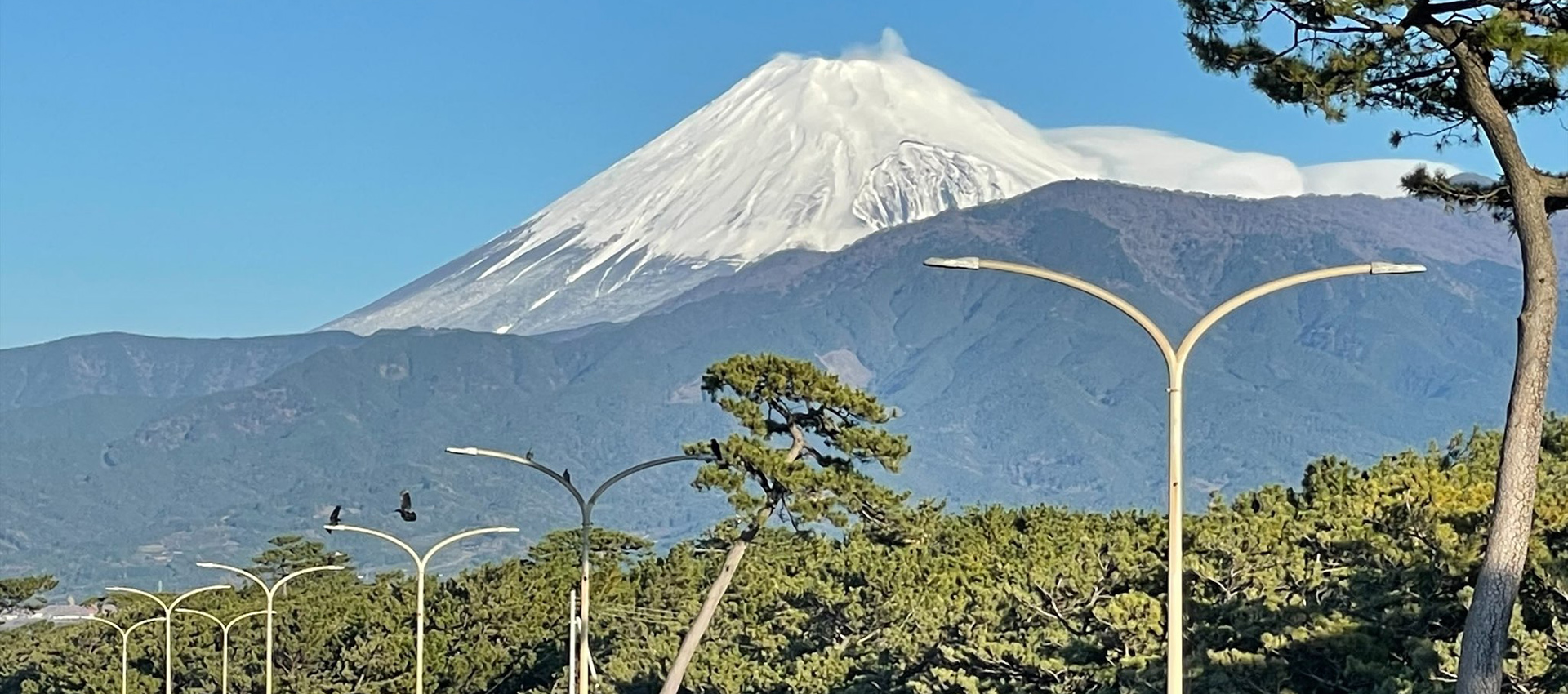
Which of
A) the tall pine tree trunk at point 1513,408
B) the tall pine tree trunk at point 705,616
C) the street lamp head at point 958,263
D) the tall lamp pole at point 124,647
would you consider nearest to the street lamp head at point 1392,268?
the tall pine tree trunk at point 1513,408

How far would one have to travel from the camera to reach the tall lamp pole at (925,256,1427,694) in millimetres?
23281

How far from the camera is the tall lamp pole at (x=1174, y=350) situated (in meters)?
23.3

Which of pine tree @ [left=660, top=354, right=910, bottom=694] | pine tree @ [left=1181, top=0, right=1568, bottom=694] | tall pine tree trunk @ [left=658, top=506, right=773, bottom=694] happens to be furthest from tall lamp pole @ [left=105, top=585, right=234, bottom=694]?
pine tree @ [left=1181, top=0, right=1568, bottom=694]

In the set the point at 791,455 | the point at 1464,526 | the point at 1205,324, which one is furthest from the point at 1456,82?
the point at 791,455

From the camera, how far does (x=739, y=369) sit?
53969 mm

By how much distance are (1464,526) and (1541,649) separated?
436cm

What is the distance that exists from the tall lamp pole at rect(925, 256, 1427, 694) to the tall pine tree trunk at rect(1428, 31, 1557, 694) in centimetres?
133

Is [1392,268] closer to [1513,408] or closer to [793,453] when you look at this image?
[1513,408]

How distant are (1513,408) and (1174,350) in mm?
3344

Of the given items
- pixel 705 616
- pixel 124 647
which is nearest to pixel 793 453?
pixel 705 616

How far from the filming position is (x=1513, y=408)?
24.4 m

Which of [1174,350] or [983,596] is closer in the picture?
[1174,350]

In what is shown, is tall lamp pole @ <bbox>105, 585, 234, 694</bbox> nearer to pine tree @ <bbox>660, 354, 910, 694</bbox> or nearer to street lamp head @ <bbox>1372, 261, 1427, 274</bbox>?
pine tree @ <bbox>660, 354, 910, 694</bbox>

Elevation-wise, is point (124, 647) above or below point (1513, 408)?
above
